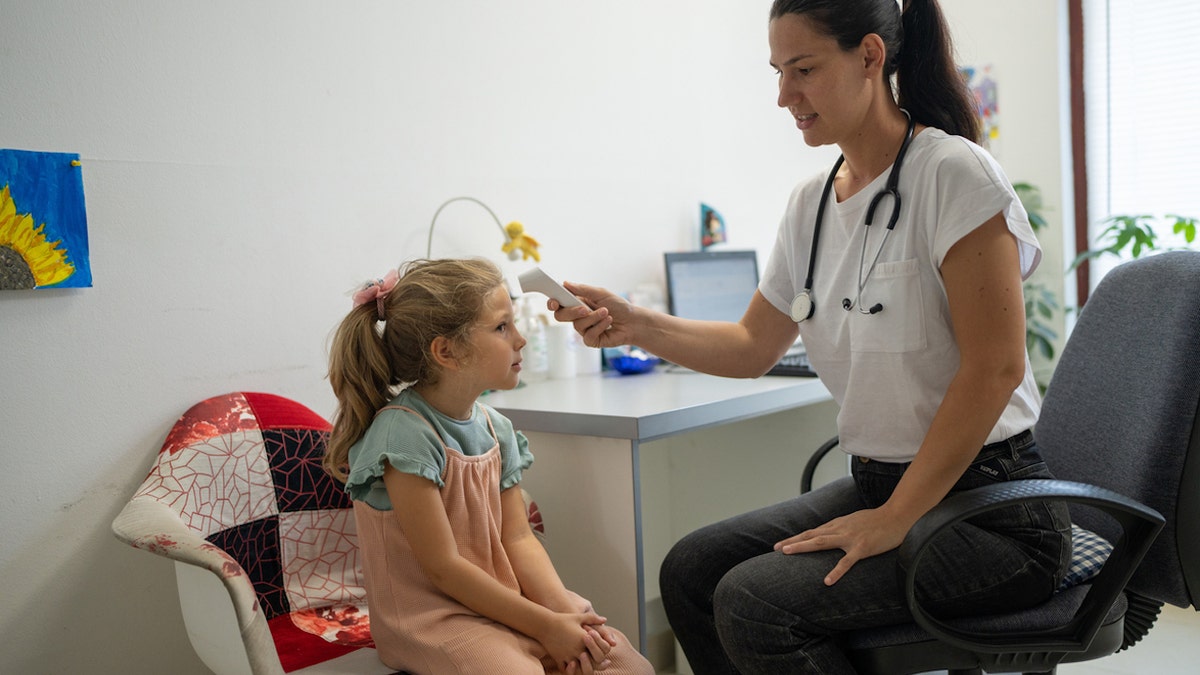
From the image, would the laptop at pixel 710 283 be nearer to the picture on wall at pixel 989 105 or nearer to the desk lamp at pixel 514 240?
the desk lamp at pixel 514 240

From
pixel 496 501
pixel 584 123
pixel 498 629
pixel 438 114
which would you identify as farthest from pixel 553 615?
pixel 584 123

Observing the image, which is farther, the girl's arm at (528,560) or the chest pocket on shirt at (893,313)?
the girl's arm at (528,560)

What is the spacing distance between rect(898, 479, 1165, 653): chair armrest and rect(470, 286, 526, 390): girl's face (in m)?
0.66

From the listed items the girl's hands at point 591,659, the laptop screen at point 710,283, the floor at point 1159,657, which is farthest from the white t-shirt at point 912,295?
the floor at point 1159,657

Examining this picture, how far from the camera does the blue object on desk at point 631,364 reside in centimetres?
232

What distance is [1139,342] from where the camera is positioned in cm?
141

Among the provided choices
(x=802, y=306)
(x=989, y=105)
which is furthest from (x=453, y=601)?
(x=989, y=105)

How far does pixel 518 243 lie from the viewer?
216 cm

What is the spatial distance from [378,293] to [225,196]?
47 centimetres

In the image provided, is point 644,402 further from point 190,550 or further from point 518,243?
point 190,550

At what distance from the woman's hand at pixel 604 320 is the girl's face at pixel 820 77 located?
1.52ft

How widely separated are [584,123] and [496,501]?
4.17ft

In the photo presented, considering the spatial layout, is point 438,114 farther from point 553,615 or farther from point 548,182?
point 553,615

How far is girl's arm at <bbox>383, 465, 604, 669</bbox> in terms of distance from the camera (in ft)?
4.44
